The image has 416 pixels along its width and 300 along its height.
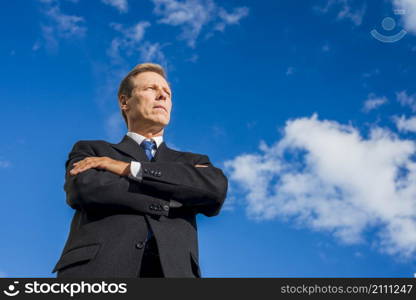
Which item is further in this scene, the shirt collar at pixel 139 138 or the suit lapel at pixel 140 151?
the shirt collar at pixel 139 138

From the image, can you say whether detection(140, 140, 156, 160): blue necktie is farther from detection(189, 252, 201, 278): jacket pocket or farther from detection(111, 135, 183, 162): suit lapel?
detection(189, 252, 201, 278): jacket pocket

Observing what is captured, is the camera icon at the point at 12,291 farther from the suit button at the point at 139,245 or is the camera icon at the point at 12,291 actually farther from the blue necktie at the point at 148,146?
the blue necktie at the point at 148,146

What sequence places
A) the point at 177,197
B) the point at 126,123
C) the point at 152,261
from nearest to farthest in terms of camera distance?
the point at 152,261 < the point at 177,197 < the point at 126,123

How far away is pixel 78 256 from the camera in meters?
4.68

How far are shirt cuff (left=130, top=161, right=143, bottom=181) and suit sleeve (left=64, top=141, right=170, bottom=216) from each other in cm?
6

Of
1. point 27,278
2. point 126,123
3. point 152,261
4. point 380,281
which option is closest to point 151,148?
point 126,123

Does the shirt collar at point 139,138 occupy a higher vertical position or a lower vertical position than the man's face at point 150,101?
lower

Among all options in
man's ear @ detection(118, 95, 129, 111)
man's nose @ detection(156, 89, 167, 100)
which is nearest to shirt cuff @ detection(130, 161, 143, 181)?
man's nose @ detection(156, 89, 167, 100)

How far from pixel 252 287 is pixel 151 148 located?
202 centimetres

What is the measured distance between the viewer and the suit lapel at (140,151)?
558 centimetres

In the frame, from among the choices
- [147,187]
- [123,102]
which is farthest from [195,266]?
[123,102]

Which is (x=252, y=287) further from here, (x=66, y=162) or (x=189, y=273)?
(x=66, y=162)

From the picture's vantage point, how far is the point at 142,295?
14.3 ft

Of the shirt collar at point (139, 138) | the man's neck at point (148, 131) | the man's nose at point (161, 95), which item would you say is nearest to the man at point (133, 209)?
the shirt collar at point (139, 138)
